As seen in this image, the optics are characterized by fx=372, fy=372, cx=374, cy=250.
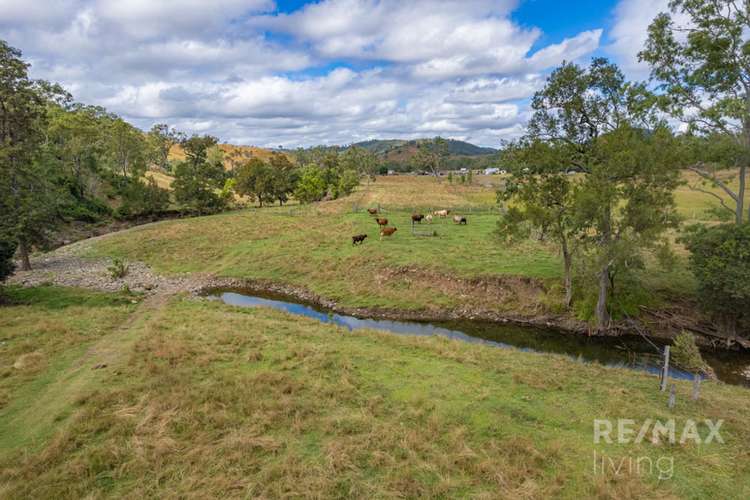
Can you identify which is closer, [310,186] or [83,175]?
[83,175]

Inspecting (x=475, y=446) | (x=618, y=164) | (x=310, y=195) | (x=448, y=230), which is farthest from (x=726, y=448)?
(x=310, y=195)

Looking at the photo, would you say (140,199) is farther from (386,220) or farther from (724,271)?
(724,271)

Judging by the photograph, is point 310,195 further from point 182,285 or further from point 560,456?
point 560,456

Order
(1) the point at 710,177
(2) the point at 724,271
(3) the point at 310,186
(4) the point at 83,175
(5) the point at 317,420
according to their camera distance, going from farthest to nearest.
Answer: (3) the point at 310,186, (4) the point at 83,175, (1) the point at 710,177, (2) the point at 724,271, (5) the point at 317,420

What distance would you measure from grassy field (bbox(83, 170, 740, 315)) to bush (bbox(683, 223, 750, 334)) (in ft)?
5.43

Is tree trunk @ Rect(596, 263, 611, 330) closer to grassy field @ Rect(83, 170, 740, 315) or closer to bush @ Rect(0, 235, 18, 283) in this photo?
grassy field @ Rect(83, 170, 740, 315)

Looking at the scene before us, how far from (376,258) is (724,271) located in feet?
64.0

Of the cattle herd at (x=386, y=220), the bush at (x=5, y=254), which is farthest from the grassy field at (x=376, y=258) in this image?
the bush at (x=5, y=254)

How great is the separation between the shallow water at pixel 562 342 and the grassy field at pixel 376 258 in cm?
177

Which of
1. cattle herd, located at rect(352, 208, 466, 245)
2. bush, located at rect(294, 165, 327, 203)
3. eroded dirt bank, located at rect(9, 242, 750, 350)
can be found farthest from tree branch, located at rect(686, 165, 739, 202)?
bush, located at rect(294, 165, 327, 203)

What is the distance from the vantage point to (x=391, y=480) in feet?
23.5

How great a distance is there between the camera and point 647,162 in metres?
16.3

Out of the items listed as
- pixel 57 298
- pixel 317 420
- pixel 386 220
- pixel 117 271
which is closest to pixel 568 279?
pixel 317 420

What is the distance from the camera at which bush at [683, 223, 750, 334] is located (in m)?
15.4
